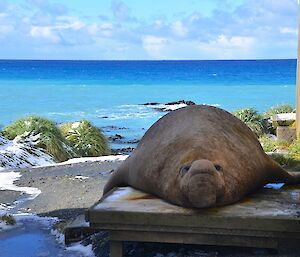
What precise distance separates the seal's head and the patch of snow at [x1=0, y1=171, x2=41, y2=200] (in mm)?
4107

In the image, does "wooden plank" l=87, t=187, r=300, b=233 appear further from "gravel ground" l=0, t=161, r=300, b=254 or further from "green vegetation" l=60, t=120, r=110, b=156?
"green vegetation" l=60, t=120, r=110, b=156

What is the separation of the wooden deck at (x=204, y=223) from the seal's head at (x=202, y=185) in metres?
0.10

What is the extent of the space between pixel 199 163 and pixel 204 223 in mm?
392

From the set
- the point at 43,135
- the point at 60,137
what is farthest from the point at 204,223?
the point at 60,137

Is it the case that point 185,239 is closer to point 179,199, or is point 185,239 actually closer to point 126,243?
point 179,199

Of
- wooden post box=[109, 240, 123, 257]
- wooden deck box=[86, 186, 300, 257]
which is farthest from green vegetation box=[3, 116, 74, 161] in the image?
wooden deck box=[86, 186, 300, 257]

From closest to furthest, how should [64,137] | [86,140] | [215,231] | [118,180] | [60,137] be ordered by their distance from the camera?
[215,231], [118,180], [60,137], [64,137], [86,140]

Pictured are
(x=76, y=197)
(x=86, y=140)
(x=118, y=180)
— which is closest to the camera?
(x=118, y=180)

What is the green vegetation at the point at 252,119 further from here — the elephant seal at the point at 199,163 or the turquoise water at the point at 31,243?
the elephant seal at the point at 199,163

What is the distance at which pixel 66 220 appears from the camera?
19.4ft

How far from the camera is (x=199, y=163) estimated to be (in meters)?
3.86

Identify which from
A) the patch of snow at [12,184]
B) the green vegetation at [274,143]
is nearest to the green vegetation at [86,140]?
the green vegetation at [274,143]

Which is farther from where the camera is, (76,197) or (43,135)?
(43,135)

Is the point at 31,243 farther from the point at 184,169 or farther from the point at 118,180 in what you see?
the point at 184,169
